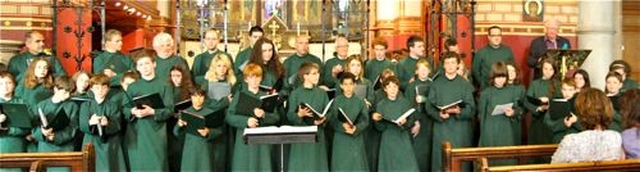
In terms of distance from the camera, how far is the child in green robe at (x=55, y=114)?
5.77 meters

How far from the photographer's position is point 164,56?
6.71 m

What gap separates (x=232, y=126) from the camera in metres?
6.05

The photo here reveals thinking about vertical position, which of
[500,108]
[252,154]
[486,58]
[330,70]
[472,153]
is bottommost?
[252,154]

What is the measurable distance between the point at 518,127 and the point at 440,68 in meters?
0.88

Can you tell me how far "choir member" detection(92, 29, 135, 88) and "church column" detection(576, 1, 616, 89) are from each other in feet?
17.6

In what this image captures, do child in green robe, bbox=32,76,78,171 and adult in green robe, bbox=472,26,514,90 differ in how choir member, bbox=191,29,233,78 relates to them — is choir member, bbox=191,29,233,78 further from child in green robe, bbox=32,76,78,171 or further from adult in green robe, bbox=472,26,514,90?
adult in green robe, bbox=472,26,514,90

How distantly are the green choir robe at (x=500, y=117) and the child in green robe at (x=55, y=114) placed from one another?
346cm

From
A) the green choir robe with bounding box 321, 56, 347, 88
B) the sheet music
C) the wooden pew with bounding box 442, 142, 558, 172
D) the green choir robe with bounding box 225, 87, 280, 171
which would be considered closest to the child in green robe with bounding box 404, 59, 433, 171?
the sheet music

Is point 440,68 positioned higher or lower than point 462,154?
higher

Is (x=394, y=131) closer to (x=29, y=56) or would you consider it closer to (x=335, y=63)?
(x=335, y=63)

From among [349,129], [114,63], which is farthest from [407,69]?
[114,63]

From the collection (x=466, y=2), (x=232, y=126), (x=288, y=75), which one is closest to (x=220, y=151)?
(x=232, y=126)

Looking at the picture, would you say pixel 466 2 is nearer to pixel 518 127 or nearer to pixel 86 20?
pixel 518 127

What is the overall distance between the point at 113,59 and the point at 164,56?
60cm
